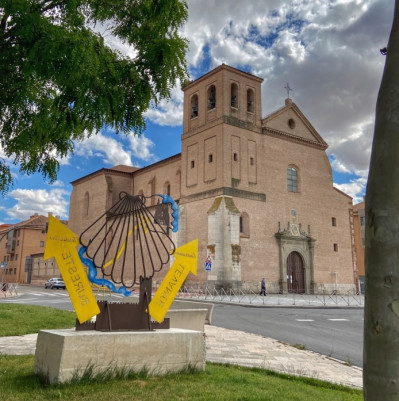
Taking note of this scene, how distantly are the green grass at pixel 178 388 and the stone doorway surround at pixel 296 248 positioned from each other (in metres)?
28.9

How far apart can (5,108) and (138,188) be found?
41.2 metres

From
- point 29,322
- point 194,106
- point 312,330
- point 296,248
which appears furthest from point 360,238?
point 29,322

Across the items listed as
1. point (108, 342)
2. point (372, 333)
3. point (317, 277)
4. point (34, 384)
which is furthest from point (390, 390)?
point (317, 277)

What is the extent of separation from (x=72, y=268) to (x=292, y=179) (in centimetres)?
3398

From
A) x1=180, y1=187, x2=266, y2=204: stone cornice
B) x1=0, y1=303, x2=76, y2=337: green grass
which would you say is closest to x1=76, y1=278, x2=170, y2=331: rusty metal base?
x1=0, y1=303, x2=76, y2=337: green grass

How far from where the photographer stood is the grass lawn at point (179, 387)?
14.3ft

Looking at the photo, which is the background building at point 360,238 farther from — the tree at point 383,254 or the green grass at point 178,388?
the tree at point 383,254

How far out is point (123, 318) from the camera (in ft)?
18.3

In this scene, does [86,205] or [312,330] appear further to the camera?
[86,205]

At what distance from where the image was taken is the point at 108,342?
505 cm

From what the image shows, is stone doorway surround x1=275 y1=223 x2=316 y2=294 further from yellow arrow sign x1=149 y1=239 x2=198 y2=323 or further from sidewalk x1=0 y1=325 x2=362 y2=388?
yellow arrow sign x1=149 y1=239 x2=198 y2=323

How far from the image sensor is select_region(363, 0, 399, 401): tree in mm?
2100

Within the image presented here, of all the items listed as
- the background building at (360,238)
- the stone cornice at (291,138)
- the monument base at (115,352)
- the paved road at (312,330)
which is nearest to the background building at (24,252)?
the stone cornice at (291,138)

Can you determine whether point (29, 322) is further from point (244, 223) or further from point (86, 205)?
point (86, 205)
